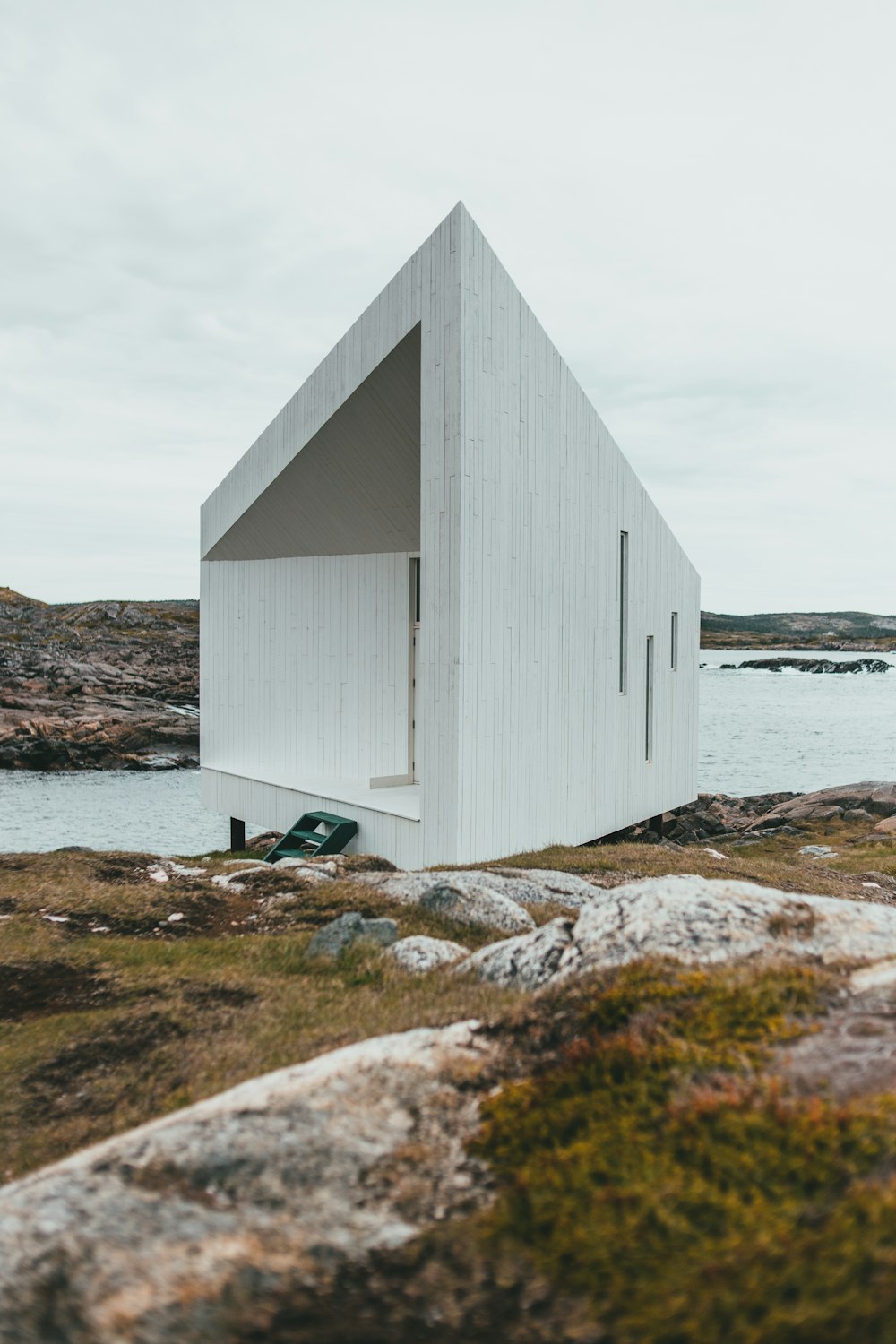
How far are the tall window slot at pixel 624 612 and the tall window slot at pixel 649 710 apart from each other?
1.41 m

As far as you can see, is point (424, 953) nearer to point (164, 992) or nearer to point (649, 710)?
point (164, 992)

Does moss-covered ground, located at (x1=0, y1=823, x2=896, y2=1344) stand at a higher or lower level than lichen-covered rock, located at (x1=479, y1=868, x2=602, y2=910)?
higher

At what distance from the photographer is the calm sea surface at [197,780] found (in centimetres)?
2552

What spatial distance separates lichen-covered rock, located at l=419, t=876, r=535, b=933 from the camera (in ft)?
23.4

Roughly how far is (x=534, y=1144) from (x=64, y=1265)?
4.80ft

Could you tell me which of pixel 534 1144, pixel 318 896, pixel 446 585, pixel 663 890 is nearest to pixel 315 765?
pixel 446 585

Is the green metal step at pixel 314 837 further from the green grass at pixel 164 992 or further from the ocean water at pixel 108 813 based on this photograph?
the ocean water at pixel 108 813

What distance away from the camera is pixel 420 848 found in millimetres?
11484

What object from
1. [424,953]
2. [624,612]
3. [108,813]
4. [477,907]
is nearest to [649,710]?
[624,612]

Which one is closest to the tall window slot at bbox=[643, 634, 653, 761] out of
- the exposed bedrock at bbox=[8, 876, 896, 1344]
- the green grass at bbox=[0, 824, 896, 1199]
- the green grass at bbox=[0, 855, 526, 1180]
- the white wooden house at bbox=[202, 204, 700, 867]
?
the white wooden house at bbox=[202, 204, 700, 867]

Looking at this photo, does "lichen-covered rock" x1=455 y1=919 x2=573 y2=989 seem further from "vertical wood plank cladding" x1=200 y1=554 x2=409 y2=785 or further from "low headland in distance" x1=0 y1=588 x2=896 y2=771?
"low headland in distance" x1=0 y1=588 x2=896 y2=771

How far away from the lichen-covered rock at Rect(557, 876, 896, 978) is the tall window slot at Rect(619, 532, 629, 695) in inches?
415

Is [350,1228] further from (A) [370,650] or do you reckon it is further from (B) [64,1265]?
(A) [370,650]

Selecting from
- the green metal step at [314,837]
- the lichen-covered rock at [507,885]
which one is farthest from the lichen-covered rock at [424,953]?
the green metal step at [314,837]
